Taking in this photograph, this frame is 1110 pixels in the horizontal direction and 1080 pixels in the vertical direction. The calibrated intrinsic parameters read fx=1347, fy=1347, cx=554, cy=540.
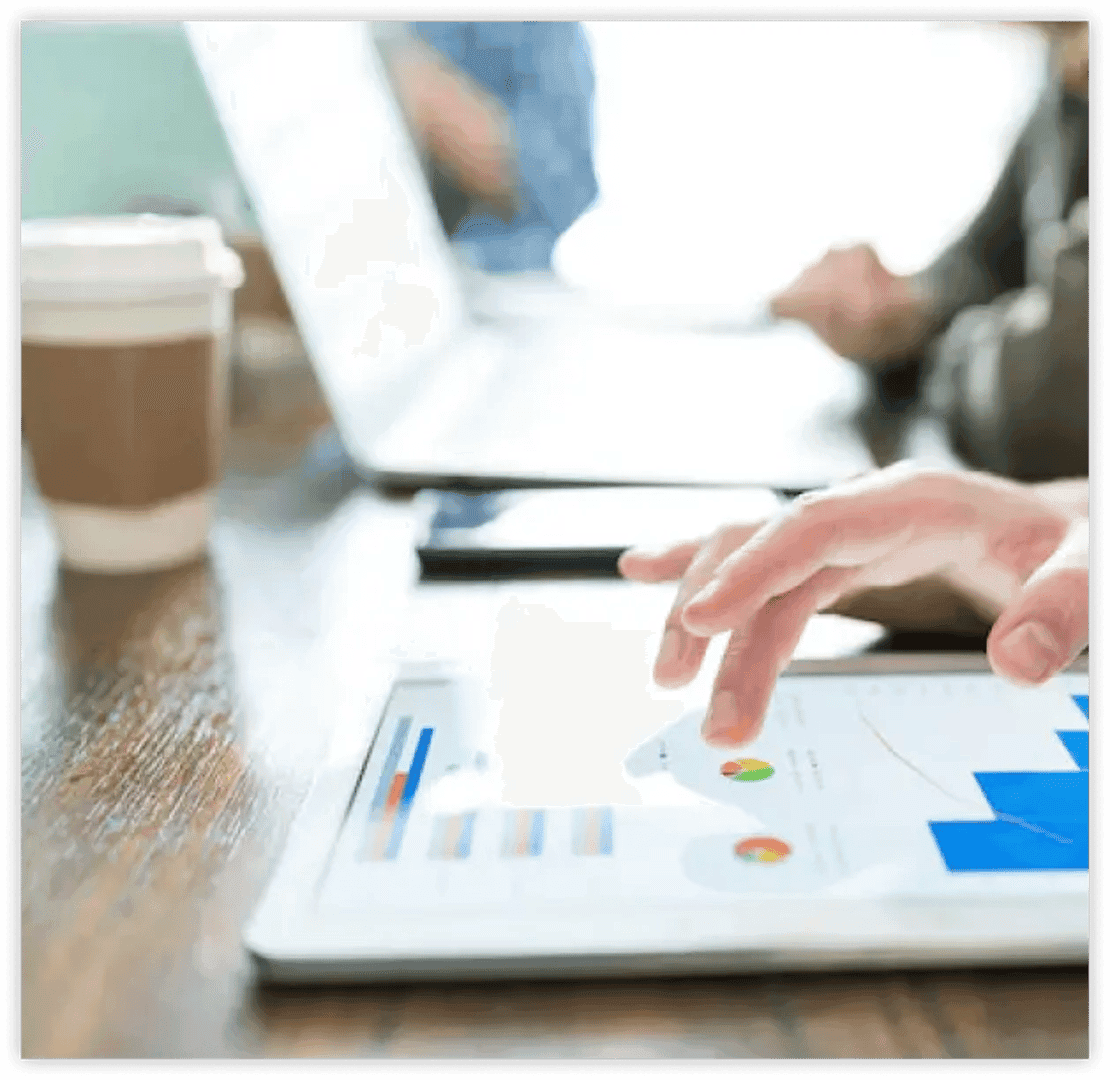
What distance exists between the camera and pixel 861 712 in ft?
1.47

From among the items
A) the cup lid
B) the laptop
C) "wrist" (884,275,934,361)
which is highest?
the cup lid

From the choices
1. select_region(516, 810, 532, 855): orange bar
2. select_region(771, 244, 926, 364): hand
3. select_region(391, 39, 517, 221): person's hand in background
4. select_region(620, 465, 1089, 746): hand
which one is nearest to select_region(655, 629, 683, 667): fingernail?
select_region(620, 465, 1089, 746): hand

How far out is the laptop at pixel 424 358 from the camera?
0.76 metres

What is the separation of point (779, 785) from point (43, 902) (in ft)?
0.66

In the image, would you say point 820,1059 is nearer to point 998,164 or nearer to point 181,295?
point 181,295

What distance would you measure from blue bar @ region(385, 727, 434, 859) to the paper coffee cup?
0.86 feet

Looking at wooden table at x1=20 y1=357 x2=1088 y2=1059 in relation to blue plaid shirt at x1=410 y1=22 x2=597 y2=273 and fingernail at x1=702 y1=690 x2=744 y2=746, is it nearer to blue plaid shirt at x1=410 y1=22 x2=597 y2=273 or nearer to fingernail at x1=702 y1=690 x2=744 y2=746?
fingernail at x1=702 y1=690 x2=744 y2=746

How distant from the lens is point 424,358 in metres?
1.00

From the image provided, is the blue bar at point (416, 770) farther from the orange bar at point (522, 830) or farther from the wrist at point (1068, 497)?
the wrist at point (1068, 497)

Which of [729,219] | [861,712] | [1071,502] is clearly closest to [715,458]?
[1071,502]

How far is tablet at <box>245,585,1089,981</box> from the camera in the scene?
30 cm

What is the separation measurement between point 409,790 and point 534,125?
3.78 feet

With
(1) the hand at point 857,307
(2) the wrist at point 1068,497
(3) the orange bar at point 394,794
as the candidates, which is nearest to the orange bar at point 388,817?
(3) the orange bar at point 394,794

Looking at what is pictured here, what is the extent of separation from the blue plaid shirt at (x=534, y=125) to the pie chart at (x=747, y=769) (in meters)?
1.01
